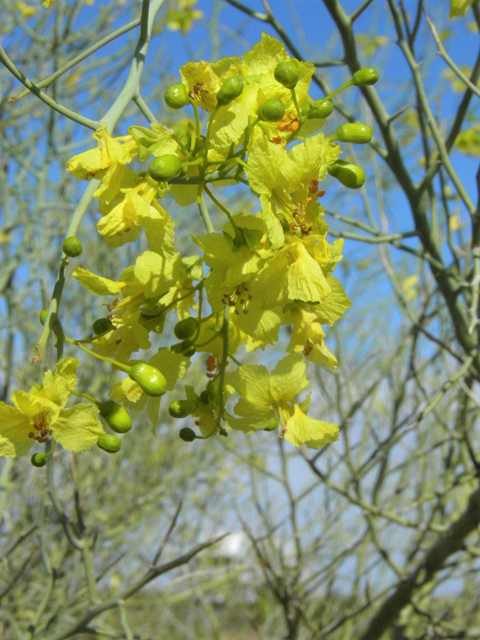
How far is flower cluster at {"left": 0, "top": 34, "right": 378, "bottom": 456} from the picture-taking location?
0.77 meters

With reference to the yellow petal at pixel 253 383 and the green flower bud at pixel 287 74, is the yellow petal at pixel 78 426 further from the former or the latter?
the green flower bud at pixel 287 74

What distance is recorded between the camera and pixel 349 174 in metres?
0.83

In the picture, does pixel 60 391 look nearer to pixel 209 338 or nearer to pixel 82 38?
pixel 209 338

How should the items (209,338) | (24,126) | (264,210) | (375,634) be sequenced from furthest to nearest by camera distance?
(24,126) < (375,634) < (209,338) < (264,210)

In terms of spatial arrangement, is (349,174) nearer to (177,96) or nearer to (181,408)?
(177,96)

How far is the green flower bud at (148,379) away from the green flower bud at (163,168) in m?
0.24

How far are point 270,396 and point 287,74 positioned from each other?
443 mm

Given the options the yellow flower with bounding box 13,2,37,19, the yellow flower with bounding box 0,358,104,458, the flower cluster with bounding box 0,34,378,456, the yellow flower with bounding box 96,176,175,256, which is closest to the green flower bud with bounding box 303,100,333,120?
the flower cluster with bounding box 0,34,378,456

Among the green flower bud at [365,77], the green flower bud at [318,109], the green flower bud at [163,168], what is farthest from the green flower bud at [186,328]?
the green flower bud at [365,77]

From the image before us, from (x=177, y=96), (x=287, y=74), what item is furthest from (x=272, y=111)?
(x=177, y=96)

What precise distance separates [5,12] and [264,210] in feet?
12.0

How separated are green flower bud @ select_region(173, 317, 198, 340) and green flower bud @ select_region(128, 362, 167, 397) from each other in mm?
81

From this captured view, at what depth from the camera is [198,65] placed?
85 cm

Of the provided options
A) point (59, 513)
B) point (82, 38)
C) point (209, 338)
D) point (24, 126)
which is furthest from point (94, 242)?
point (209, 338)
